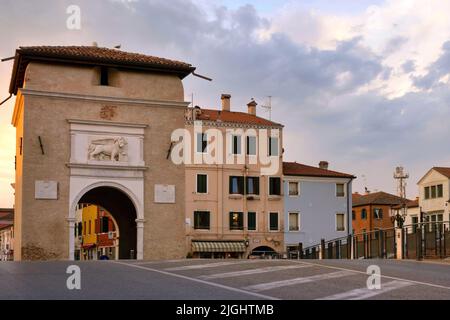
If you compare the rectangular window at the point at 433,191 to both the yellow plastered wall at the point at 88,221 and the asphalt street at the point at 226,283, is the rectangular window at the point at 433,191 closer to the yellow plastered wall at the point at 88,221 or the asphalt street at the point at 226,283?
the yellow plastered wall at the point at 88,221

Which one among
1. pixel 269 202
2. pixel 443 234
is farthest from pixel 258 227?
pixel 443 234

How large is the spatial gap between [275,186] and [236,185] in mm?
4067

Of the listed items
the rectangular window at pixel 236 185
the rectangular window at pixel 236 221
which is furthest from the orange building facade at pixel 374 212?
the rectangular window at pixel 236 185

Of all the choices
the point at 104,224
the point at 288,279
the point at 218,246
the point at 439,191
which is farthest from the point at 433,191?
the point at 288,279

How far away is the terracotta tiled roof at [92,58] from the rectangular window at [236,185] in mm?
27024

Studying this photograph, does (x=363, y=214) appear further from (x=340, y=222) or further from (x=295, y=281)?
(x=295, y=281)

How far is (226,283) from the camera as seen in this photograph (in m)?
16.2

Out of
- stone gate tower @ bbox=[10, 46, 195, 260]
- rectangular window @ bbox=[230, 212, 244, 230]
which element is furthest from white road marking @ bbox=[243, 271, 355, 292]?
rectangular window @ bbox=[230, 212, 244, 230]

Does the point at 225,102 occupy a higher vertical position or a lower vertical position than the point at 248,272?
higher

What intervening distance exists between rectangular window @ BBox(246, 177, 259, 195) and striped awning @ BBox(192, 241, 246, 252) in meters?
4.62

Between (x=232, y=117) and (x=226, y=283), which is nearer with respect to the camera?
(x=226, y=283)

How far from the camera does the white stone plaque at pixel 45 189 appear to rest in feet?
122

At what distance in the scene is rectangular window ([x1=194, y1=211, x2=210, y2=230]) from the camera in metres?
64.8

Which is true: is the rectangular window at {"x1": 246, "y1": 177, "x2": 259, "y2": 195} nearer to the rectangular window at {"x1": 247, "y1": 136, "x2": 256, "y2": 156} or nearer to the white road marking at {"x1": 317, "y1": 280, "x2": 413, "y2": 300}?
the rectangular window at {"x1": 247, "y1": 136, "x2": 256, "y2": 156}
